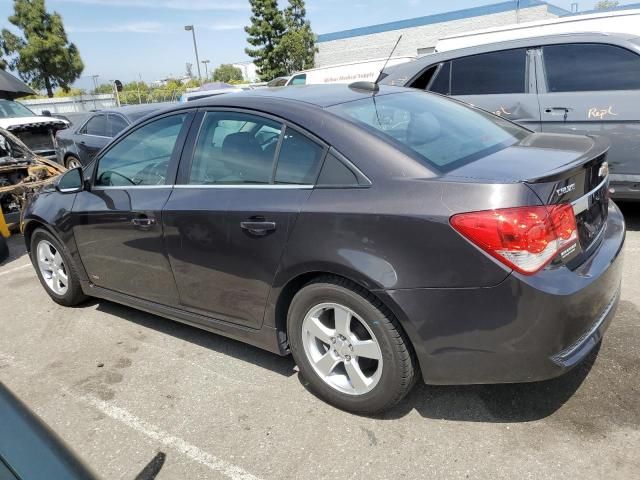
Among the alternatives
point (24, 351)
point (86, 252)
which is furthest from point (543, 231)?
point (24, 351)

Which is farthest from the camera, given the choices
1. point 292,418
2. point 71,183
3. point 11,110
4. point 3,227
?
point 11,110

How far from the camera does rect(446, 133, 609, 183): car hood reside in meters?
2.20

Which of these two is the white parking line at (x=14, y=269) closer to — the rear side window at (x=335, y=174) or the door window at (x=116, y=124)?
the door window at (x=116, y=124)

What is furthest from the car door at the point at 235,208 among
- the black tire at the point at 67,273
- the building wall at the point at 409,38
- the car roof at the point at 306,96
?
the building wall at the point at 409,38

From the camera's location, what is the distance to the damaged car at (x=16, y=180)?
6.42m

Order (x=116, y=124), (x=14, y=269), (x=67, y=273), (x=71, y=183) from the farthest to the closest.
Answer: (x=116, y=124) < (x=14, y=269) < (x=67, y=273) < (x=71, y=183)

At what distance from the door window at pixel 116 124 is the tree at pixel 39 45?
30.0 meters

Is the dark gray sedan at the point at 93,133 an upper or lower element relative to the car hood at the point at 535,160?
lower

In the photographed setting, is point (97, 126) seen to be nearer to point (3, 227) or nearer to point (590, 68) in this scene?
point (3, 227)

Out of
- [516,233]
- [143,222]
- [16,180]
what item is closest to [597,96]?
[516,233]

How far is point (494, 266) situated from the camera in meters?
2.08

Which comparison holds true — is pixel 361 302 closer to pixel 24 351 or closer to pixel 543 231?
pixel 543 231

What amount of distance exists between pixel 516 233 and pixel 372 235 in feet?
1.97

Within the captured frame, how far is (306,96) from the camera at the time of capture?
2.98 meters
